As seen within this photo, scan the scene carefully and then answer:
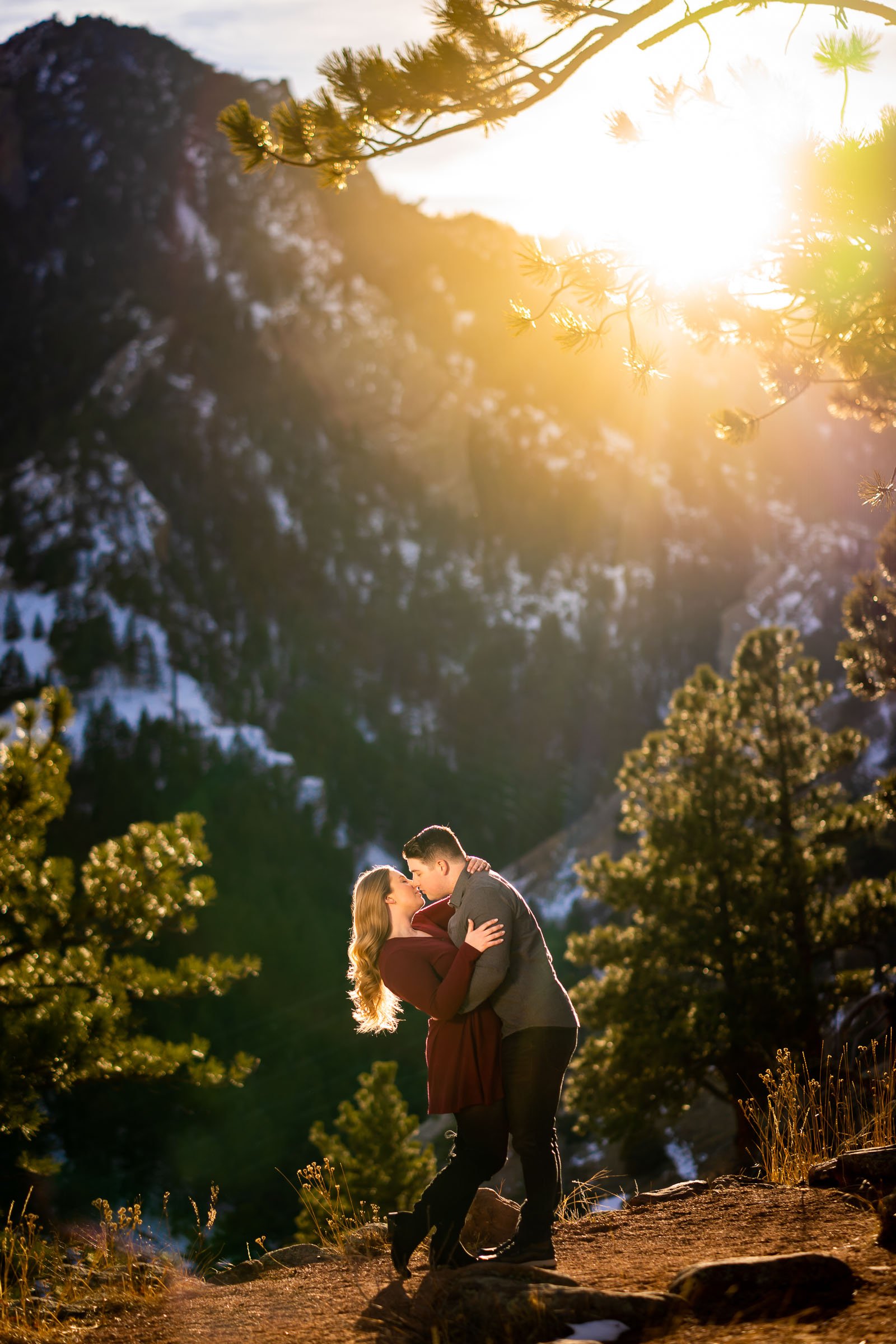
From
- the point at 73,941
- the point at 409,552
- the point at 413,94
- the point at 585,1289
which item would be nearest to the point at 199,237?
the point at 409,552

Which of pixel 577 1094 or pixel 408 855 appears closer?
pixel 408 855

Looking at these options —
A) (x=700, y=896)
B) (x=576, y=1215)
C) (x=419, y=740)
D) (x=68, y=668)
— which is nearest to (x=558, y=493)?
(x=419, y=740)

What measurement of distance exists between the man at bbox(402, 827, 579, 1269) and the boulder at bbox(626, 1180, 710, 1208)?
1.64 metres

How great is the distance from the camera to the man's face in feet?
11.6

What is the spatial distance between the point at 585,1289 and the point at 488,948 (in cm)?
108

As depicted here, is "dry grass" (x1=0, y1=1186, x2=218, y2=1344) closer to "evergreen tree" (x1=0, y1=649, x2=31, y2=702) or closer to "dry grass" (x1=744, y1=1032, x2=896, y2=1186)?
"dry grass" (x1=744, y1=1032, x2=896, y2=1186)

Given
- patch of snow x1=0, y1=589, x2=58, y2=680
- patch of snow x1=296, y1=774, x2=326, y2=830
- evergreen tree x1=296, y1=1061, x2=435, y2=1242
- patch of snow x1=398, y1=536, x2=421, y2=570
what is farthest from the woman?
patch of snow x1=398, y1=536, x2=421, y2=570

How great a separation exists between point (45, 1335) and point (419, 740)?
124 m

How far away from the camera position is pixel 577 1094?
562 inches

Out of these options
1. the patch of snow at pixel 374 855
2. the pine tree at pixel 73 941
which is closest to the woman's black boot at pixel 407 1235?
the pine tree at pixel 73 941

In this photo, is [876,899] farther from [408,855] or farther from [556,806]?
[556,806]

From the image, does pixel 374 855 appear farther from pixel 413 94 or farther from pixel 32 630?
pixel 413 94

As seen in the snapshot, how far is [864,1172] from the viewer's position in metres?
4.02

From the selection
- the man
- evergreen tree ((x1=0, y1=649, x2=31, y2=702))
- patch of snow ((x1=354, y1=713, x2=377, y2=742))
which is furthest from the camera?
patch of snow ((x1=354, y1=713, x2=377, y2=742))
